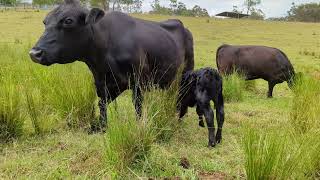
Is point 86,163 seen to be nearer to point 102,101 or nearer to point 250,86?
point 102,101

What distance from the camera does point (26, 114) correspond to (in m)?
5.88

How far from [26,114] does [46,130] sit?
12.9 inches

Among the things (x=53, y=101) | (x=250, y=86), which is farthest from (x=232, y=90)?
(x=53, y=101)

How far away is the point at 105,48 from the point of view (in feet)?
20.2

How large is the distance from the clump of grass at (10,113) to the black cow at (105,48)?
478 millimetres

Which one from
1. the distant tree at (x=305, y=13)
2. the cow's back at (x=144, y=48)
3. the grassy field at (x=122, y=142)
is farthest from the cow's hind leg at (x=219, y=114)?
the distant tree at (x=305, y=13)

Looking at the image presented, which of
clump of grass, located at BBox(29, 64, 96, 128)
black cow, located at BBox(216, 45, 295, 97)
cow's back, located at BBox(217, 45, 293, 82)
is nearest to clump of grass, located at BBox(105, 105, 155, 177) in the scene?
clump of grass, located at BBox(29, 64, 96, 128)

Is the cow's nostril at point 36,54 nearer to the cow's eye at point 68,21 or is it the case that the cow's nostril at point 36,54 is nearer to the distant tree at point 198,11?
the cow's eye at point 68,21

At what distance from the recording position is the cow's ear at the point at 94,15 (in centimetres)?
586

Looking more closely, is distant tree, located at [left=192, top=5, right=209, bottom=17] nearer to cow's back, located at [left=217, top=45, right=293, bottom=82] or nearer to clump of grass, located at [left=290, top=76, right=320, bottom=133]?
cow's back, located at [left=217, top=45, right=293, bottom=82]

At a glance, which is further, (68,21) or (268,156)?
(68,21)

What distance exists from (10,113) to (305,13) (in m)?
84.0

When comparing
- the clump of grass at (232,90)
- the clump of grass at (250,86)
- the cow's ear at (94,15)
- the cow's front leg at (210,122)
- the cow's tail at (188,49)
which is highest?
the cow's ear at (94,15)

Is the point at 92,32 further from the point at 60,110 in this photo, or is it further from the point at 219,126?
the point at 219,126
